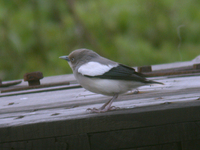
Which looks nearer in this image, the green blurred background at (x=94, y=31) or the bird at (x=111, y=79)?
the bird at (x=111, y=79)

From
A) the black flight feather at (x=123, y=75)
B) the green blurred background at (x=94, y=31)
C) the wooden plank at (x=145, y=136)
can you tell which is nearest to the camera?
the wooden plank at (x=145, y=136)

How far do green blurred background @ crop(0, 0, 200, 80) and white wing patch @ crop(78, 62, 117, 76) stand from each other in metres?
5.37

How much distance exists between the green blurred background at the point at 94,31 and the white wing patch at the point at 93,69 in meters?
5.37

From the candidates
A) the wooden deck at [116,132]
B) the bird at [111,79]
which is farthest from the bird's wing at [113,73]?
the wooden deck at [116,132]

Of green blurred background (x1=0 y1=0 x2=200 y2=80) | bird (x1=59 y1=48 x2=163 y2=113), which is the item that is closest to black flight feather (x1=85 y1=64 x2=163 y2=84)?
bird (x1=59 y1=48 x2=163 y2=113)

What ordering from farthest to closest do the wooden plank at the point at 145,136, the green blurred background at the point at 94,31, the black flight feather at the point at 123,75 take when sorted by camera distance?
the green blurred background at the point at 94,31 → the black flight feather at the point at 123,75 → the wooden plank at the point at 145,136

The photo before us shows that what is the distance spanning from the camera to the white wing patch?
2.68 metres

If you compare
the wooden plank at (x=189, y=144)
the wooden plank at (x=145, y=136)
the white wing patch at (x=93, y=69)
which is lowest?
the wooden plank at (x=189, y=144)

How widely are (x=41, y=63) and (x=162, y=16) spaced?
313cm

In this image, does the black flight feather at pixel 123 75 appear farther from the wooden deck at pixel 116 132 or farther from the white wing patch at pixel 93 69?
the wooden deck at pixel 116 132

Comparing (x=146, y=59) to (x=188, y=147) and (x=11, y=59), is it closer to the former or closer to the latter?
(x=11, y=59)

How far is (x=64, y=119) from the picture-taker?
74.1 inches

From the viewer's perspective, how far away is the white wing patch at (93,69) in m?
2.68

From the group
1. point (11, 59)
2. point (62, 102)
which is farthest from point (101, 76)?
point (11, 59)
